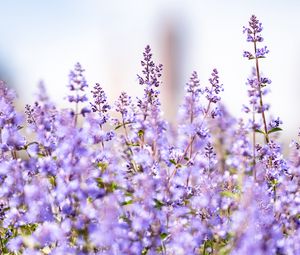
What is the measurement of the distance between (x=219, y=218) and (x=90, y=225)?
54.5 inches

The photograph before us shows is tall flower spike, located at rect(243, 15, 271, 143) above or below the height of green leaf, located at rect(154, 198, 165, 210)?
above

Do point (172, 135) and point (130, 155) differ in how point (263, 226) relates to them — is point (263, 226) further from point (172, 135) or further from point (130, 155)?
point (172, 135)

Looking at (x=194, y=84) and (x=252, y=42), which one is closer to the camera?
(x=194, y=84)

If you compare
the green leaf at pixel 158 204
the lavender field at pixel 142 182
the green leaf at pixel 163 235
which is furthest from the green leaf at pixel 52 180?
the green leaf at pixel 163 235

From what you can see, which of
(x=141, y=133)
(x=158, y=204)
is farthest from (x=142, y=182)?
(x=141, y=133)

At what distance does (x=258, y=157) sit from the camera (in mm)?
6246

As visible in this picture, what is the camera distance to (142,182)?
4824mm

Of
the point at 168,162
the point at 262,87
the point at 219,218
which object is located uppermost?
the point at 262,87

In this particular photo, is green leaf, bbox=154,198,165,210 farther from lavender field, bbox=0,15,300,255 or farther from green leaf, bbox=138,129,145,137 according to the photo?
green leaf, bbox=138,129,145,137

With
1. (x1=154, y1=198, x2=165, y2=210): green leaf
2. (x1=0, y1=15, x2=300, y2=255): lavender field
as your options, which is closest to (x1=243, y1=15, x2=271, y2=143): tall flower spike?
(x1=0, y1=15, x2=300, y2=255): lavender field

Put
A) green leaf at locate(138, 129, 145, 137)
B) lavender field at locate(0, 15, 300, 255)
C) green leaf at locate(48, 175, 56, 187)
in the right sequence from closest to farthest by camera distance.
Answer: lavender field at locate(0, 15, 300, 255) < green leaf at locate(48, 175, 56, 187) < green leaf at locate(138, 129, 145, 137)

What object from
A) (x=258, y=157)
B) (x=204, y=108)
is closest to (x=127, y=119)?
(x=204, y=108)

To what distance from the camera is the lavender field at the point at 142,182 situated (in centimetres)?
473

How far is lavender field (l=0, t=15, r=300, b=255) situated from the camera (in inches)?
186
